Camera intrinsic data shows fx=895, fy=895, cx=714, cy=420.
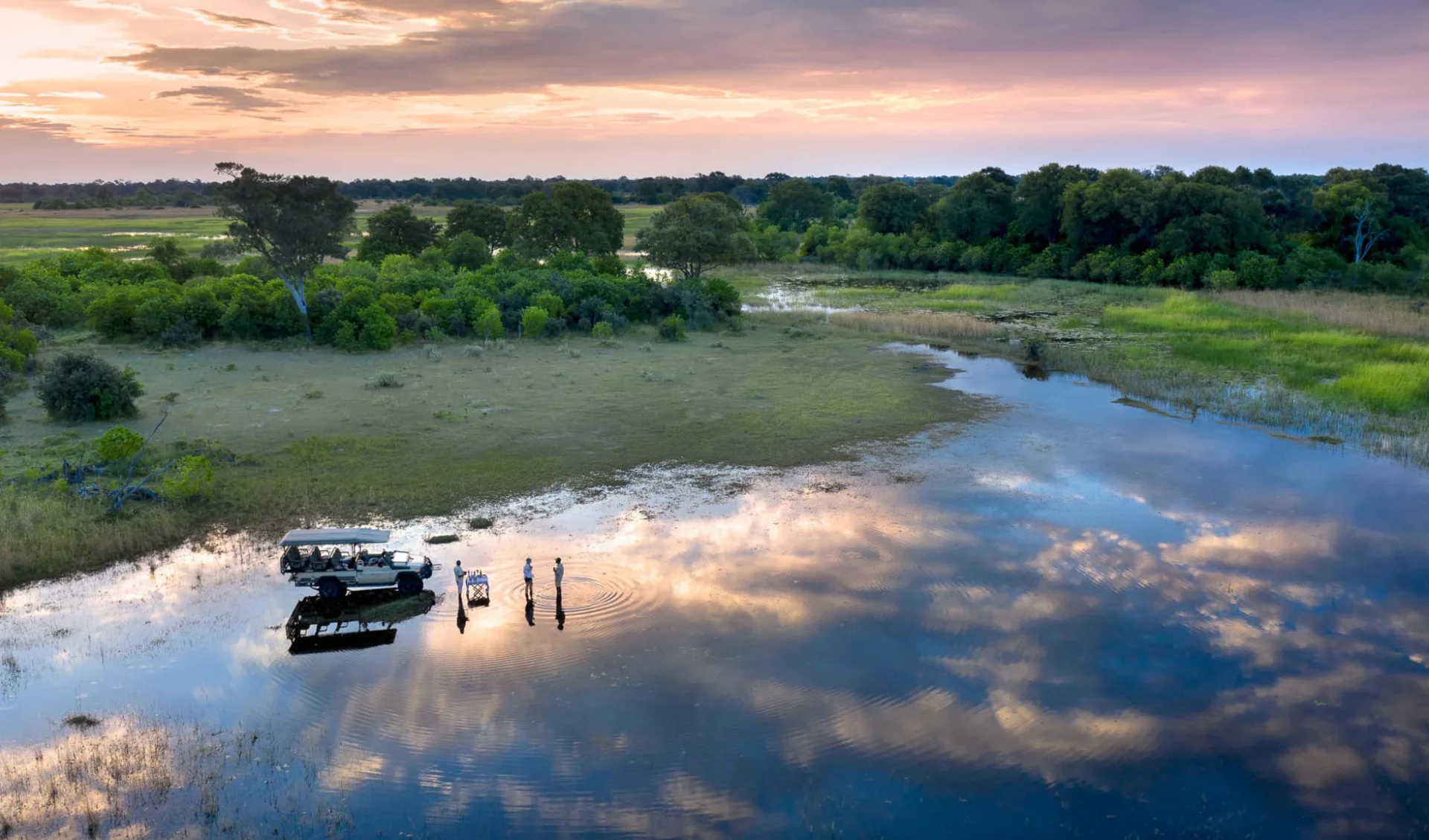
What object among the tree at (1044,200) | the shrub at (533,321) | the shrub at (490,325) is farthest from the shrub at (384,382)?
the tree at (1044,200)

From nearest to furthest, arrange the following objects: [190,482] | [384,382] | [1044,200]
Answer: [190,482] → [384,382] → [1044,200]

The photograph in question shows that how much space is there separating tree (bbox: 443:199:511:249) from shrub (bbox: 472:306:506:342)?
2487cm

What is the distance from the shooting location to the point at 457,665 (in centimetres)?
1580

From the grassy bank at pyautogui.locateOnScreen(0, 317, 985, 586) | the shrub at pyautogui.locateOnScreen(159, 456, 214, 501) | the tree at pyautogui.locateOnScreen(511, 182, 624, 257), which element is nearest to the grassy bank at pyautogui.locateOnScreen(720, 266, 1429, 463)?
the grassy bank at pyautogui.locateOnScreen(0, 317, 985, 586)

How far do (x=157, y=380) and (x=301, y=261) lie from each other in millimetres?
12587

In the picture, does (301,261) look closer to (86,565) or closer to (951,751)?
(86,565)

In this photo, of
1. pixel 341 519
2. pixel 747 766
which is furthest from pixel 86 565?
pixel 747 766

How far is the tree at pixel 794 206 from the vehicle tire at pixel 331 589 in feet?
351

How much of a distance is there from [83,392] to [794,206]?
10174 centimetres

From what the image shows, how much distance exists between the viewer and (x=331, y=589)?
60.2 ft

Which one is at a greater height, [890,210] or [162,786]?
[890,210]

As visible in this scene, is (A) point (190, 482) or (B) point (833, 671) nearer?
(B) point (833, 671)

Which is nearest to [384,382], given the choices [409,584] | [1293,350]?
[409,584]

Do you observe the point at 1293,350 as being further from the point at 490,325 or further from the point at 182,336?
the point at 182,336
